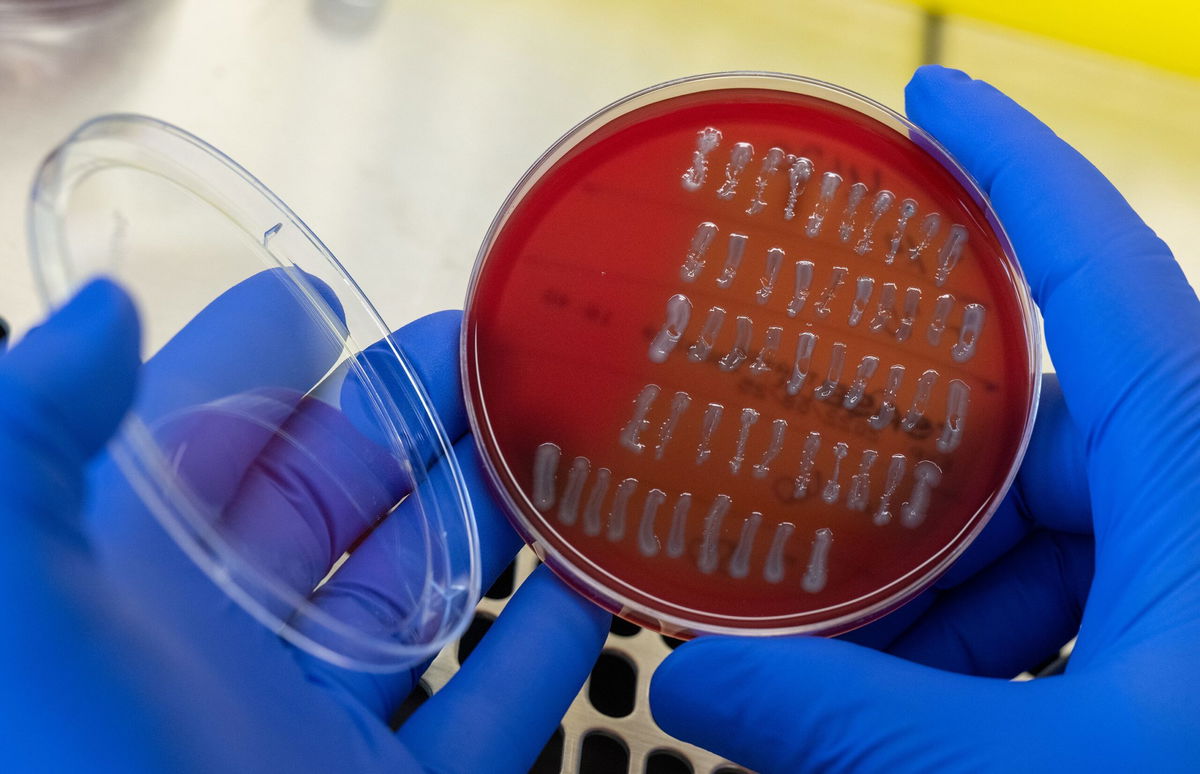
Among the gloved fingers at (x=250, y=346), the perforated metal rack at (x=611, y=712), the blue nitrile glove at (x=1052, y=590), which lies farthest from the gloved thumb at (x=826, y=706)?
the gloved fingers at (x=250, y=346)

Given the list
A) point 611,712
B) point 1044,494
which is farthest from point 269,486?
point 1044,494

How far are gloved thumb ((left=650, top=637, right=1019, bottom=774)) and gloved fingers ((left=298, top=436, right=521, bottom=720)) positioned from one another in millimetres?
243

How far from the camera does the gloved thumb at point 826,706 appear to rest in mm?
767

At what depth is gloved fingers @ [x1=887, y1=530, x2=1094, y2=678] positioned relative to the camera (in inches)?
39.4

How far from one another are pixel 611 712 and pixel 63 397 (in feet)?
2.14

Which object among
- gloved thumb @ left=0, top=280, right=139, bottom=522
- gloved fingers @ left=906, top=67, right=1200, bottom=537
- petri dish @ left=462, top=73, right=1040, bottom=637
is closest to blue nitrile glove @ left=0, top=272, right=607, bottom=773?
gloved thumb @ left=0, top=280, right=139, bottom=522

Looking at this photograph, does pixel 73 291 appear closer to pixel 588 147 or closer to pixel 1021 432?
pixel 588 147

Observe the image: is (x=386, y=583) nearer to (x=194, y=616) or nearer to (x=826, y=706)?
(x=194, y=616)

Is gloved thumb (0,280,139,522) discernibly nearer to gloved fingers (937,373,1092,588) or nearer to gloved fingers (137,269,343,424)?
gloved fingers (137,269,343,424)

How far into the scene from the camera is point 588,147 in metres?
0.89

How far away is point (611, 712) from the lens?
1.00 meters

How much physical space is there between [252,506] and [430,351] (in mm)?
256

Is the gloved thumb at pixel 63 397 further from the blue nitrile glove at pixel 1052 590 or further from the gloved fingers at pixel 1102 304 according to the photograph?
the gloved fingers at pixel 1102 304

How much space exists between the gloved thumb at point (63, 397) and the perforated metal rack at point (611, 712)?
0.48m
